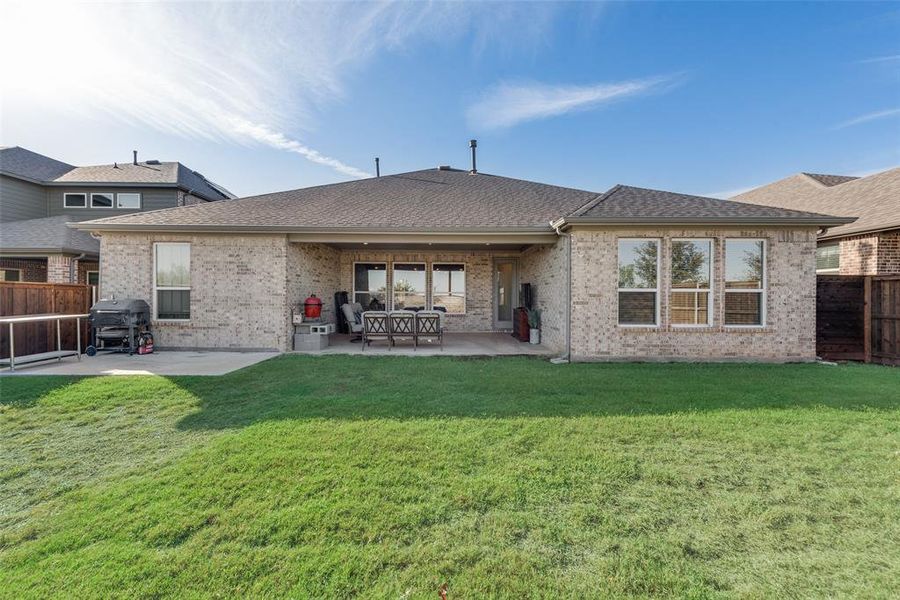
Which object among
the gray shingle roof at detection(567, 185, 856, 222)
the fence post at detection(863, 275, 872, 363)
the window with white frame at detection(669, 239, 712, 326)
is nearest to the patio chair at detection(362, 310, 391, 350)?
the gray shingle roof at detection(567, 185, 856, 222)

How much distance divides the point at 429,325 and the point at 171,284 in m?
6.54

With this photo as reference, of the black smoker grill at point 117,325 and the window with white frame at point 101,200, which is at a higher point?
the window with white frame at point 101,200

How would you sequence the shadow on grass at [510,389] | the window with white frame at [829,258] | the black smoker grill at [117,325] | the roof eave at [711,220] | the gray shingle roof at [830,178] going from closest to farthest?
the shadow on grass at [510,389], the roof eave at [711,220], the black smoker grill at [117,325], the window with white frame at [829,258], the gray shingle roof at [830,178]

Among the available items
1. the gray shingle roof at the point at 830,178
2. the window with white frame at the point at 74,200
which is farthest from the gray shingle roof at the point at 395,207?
the gray shingle roof at the point at 830,178

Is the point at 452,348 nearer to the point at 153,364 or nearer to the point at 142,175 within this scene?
the point at 153,364

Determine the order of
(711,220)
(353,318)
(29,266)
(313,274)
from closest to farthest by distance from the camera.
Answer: (711,220), (313,274), (353,318), (29,266)

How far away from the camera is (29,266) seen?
14195 millimetres

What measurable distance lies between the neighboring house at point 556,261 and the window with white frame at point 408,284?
248 cm

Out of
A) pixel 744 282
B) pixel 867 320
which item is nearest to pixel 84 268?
pixel 744 282

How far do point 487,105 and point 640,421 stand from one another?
1286 cm

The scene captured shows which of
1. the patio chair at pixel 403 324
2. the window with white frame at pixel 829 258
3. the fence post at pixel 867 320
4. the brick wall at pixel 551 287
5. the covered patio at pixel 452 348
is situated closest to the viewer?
the fence post at pixel 867 320

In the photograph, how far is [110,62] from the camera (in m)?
7.31

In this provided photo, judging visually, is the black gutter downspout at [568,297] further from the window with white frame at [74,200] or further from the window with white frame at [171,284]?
the window with white frame at [74,200]

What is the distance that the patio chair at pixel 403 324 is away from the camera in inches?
380
